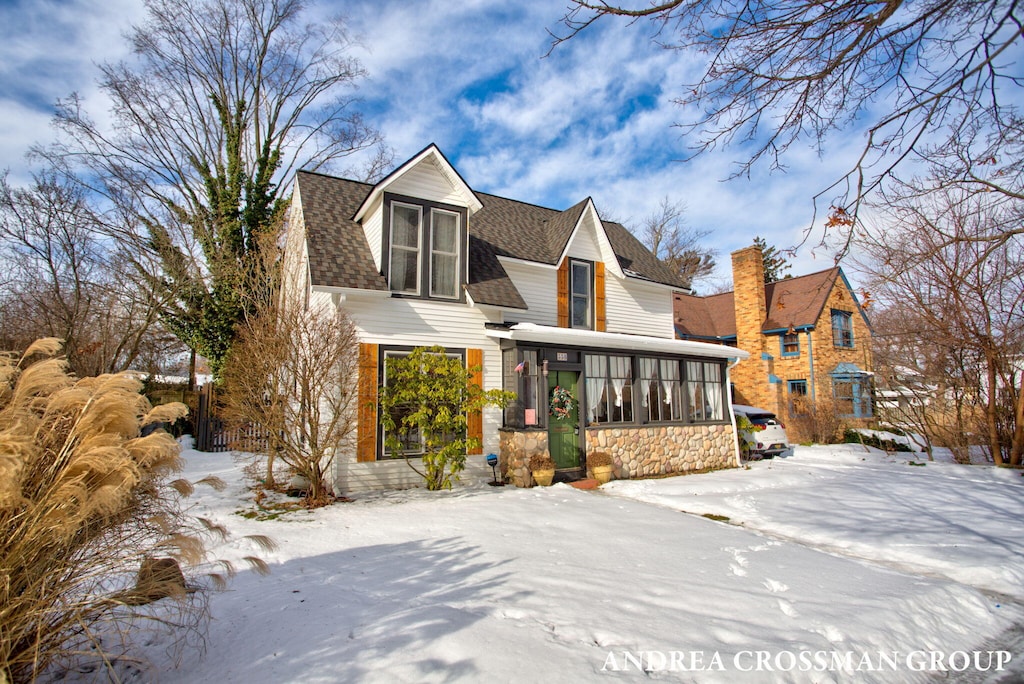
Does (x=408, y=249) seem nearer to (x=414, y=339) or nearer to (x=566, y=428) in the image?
(x=414, y=339)

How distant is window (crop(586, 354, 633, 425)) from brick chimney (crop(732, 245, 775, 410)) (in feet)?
37.4

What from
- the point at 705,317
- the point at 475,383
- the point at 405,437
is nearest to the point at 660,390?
the point at 475,383

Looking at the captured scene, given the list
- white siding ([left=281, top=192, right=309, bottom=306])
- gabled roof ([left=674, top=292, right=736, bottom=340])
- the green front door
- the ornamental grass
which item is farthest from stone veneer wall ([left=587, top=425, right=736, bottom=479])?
the ornamental grass

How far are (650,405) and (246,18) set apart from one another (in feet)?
74.7

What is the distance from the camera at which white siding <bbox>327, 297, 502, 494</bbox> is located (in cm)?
926

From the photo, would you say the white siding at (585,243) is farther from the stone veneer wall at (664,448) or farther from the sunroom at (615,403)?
the stone veneer wall at (664,448)

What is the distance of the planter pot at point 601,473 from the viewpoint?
10695 millimetres

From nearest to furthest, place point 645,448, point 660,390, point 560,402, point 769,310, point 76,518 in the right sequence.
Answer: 1. point 76,518
2. point 560,402
3. point 645,448
4. point 660,390
5. point 769,310

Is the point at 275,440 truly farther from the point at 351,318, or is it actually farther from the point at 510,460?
the point at 510,460

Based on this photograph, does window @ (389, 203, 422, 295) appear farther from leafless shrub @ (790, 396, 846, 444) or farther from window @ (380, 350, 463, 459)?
leafless shrub @ (790, 396, 846, 444)

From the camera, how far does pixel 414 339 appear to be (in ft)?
32.6

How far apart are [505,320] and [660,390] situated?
438 centimetres

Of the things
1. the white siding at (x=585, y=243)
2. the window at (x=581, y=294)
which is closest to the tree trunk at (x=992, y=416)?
the window at (x=581, y=294)

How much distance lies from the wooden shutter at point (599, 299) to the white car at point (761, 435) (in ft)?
16.3
